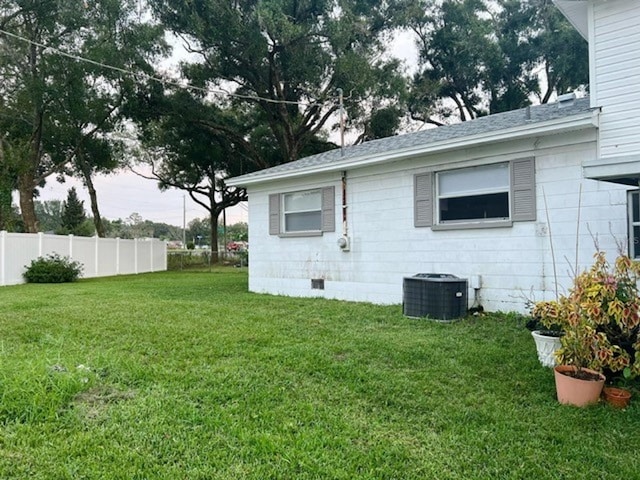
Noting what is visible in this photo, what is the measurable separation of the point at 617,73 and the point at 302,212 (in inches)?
223

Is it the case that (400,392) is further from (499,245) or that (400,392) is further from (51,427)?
(499,245)

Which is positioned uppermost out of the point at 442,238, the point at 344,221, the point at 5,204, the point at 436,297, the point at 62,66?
the point at 62,66

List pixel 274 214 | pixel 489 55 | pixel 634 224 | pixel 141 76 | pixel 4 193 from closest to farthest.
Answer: pixel 634 224
pixel 274 214
pixel 141 76
pixel 4 193
pixel 489 55

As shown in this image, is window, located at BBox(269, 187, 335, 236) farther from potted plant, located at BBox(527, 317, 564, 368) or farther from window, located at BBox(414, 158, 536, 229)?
potted plant, located at BBox(527, 317, 564, 368)

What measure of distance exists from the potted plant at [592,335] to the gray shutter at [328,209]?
5.30m

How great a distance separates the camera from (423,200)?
281 inches

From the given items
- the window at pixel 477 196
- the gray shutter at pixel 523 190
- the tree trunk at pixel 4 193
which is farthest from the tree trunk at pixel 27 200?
the gray shutter at pixel 523 190

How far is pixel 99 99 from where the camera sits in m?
16.5

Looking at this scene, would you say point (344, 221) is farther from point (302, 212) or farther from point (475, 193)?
point (475, 193)

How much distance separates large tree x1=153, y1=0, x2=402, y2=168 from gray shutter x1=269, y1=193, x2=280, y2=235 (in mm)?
7551

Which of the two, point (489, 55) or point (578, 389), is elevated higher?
point (489, 55)

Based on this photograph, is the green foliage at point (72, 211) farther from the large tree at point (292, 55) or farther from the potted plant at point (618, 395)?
the potted plant at point (618, 395)

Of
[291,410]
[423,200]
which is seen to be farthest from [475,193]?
[291,410]

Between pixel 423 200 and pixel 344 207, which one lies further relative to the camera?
pixel 344 207
